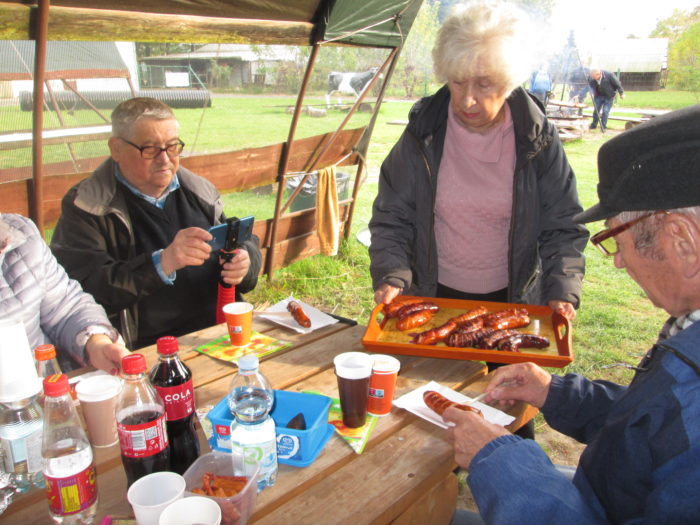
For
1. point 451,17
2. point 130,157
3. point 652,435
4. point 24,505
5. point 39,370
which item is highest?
point 451,17

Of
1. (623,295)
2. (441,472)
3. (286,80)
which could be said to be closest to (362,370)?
(441,472)

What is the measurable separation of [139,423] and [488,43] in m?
2.35

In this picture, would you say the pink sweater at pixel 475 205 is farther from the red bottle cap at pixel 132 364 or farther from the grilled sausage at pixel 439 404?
the red bottle cap at pixel 132 364

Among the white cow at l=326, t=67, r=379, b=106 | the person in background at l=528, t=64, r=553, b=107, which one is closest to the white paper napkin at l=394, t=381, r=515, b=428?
the white cow at l=326, t=67, r=379, b=106

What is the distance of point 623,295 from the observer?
6.48 m

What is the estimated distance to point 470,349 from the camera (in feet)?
7.77

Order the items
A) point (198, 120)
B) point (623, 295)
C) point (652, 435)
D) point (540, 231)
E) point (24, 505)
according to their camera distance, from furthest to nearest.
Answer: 1. point (623, 295)
2. point (198, 120)
3. point (540, 231)
4. point (24, 505)
5. point (652, 435)

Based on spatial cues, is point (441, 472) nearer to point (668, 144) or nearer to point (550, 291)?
point (668, 144)

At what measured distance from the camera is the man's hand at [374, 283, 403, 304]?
2869 mm

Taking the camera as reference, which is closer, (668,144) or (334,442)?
(668,144)

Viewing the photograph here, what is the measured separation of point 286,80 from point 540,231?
3.36 meters

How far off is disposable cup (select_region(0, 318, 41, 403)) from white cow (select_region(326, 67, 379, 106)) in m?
4.79

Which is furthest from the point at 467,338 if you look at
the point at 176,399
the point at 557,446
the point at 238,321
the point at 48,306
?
the point at 48,306

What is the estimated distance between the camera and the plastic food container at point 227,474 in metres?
1.33
